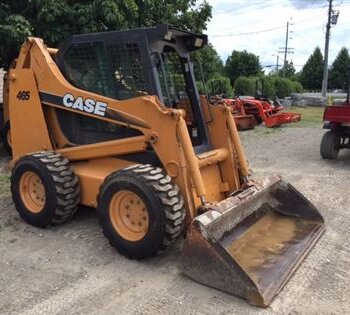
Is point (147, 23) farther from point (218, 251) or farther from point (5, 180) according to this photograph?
point (218, 251)

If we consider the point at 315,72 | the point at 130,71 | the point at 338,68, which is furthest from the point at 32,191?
the point at 338,68

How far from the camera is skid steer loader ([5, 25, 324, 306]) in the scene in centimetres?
435

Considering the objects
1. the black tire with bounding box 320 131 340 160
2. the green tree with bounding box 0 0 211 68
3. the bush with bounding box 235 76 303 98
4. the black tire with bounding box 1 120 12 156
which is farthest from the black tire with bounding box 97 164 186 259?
the bush with bounding box 235 76 303 98

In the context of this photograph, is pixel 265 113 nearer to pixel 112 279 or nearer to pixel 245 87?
pixel 112 279

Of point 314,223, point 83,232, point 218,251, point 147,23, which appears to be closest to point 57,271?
point 83,232

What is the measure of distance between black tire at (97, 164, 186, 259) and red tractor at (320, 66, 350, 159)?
607cm

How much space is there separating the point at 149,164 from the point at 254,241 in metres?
1.29

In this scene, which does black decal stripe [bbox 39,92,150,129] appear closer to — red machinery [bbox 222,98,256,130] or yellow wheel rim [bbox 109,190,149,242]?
yellow wheel rim [bbox 109,190,149,242]

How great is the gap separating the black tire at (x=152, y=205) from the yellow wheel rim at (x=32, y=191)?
45.4 inches

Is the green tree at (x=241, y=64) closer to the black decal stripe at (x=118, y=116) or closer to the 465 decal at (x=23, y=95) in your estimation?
the 465 decal at (x=23, y=95)

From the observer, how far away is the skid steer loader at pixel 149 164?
435 centimetres

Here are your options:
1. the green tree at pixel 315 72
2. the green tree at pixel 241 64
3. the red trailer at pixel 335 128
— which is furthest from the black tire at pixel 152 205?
the green tree at pixel 315 72

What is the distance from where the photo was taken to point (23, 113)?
19.6 ft

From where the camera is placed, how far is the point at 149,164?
5020 mm
